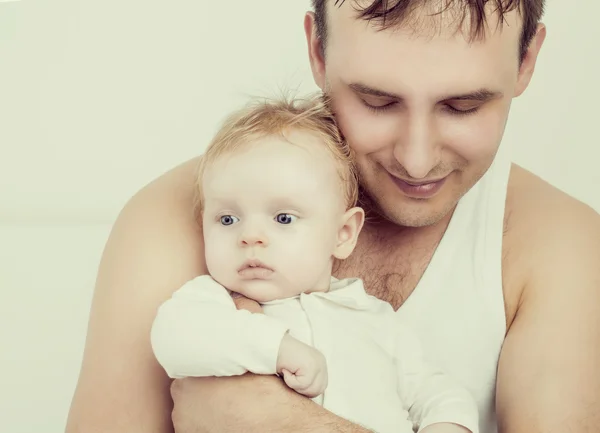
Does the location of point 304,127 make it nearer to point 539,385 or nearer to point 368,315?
point 368,315

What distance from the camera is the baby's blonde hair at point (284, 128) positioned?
5.87 feet

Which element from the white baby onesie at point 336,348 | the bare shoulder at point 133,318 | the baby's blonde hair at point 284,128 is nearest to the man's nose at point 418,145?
the baby's blonde hair at point 284,128

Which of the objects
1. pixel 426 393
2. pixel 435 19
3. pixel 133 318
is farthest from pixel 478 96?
pixel 133 318

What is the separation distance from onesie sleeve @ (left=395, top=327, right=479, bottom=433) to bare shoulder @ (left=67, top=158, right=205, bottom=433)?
439mm

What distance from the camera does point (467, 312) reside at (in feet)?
6.67

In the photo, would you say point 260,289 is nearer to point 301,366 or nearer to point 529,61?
point 301,366

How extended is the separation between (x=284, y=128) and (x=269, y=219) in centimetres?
18

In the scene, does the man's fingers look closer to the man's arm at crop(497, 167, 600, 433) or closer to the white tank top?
the white tank top

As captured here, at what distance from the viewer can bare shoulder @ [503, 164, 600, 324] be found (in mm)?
1998

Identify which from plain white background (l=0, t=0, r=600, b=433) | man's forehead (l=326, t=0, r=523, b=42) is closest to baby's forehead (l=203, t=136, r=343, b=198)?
man's forehead (l=326, t=0, r=523, b=42)

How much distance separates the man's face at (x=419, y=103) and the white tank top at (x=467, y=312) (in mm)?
116

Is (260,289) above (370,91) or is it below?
below

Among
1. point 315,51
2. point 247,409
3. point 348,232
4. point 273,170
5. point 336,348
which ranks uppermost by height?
point 315,51

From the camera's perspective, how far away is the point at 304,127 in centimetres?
182
